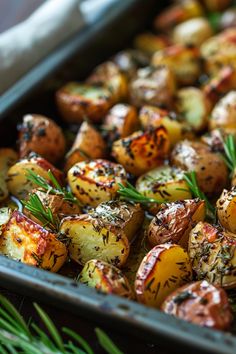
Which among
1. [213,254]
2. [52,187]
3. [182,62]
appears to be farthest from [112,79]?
[213,254]

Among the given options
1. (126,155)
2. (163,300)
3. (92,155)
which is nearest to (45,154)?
(92,155)

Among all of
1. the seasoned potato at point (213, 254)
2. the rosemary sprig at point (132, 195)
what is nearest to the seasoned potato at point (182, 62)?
the rosemary sprig at point (132, 195)

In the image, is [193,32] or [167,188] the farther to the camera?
[193,32]

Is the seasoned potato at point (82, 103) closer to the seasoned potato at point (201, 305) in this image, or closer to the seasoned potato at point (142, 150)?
the seasoned potato at point (142, 150)

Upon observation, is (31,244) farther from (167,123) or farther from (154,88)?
(154,88)

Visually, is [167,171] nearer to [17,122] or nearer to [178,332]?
[17,122]
